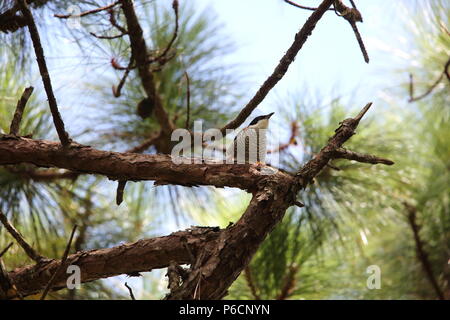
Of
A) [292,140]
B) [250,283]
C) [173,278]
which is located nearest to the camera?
[173,278]

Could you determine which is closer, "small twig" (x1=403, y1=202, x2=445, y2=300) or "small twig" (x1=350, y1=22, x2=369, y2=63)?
"small twig" (x1=350, y1=22, x2=369, y2=63)

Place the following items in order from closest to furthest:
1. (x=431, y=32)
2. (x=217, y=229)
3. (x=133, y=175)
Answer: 1. (x=217, y=229)
2. (x=133, y=175)
3. (x=431, y=32)

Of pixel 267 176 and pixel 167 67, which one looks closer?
pixel 267 176

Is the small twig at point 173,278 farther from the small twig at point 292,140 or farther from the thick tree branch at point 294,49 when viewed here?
the small twig at point 292,140

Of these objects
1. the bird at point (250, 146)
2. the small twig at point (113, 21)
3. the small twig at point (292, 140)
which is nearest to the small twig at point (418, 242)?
the small twig at point (292, 140)

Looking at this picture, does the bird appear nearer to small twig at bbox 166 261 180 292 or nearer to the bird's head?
the bird's head

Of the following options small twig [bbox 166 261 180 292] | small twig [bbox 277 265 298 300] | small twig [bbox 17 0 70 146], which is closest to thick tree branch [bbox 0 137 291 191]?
small twig [bbox 17 0 70 146]

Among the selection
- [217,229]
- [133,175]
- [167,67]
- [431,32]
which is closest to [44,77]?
[133,175]

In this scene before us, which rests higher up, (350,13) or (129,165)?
(350,13)

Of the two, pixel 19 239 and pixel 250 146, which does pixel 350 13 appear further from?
pixel 19 239

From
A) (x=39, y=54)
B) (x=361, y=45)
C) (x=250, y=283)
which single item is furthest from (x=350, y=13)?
(x=250, y=283)

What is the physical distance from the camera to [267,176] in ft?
3.24

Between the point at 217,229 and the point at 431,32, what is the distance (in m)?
1.58
